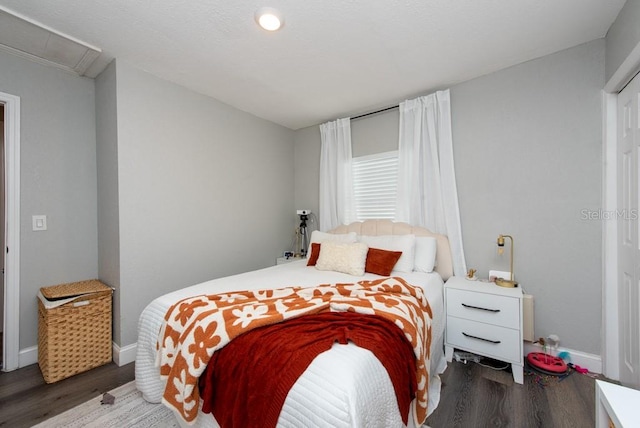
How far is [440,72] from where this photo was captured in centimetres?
249

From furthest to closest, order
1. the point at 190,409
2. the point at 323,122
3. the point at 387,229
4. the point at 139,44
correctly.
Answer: the point at 323,122 < the point at 387,229 < the point at 139,44 < the point at 190,409

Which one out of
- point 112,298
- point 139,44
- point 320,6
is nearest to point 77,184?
point 112,298

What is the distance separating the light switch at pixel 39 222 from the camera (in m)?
2.27

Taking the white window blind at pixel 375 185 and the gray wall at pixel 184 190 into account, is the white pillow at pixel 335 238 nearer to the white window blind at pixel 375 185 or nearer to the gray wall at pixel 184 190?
the white window blind at pixel 375 185

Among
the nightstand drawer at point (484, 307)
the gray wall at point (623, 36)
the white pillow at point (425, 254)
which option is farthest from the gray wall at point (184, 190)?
the gray wall at point (623, 36)

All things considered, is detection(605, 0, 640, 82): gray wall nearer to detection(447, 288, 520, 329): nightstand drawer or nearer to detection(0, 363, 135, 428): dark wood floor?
detection(447, 288, 520, 329): nightstand drawer

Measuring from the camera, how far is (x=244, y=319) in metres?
1.37

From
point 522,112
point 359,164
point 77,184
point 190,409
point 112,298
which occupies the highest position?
point 522,112

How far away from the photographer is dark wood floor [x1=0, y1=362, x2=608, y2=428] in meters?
1.65

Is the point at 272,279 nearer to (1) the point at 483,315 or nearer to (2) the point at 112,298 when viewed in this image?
(2) the point at 112,298

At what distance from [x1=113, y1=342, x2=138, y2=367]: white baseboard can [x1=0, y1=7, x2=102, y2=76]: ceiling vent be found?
2.43 m

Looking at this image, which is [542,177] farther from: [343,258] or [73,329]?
[73,329]

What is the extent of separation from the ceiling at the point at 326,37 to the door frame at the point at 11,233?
730 millimetres

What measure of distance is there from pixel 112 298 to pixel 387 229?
2728 millimetres
